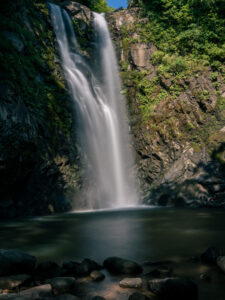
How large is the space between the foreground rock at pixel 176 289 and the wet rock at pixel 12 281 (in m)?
1.39

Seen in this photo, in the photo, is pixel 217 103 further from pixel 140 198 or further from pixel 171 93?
pixel 140 198

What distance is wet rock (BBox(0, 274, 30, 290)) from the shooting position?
2558 mm

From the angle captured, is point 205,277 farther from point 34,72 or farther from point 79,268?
point 34,72

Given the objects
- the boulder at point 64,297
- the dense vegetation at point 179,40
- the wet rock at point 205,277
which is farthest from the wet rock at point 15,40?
the wet rock at point 205,277

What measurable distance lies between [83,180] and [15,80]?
16.6 ft

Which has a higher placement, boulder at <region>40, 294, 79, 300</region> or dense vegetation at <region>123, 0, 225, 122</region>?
dense vegetation at <region>123, 0, 225, 122</region>

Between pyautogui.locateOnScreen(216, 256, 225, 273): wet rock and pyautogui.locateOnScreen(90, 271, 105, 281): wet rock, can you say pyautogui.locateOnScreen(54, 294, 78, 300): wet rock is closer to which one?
pyautogui.locateOnScreen(90, 271, 105, 281): wet rock

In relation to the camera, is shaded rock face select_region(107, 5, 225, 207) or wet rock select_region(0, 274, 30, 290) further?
shaded rock face select_region(107, 5, 225, 207)

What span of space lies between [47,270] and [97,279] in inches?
28.1

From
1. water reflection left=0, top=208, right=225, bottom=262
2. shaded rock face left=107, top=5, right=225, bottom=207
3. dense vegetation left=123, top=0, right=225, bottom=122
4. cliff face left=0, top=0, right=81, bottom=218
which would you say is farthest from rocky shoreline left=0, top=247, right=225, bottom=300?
dense vegetation left=123, top=0, right=225, bottom=122

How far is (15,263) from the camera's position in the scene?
3031mm

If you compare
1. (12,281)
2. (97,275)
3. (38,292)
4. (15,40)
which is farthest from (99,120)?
(38,292)

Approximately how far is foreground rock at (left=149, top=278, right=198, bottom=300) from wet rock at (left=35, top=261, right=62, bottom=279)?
1243 millimetres

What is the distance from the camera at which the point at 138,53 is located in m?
16.3
